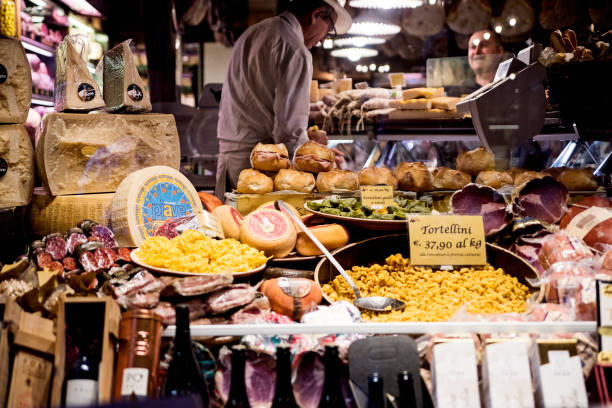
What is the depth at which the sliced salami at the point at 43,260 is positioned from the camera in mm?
1888

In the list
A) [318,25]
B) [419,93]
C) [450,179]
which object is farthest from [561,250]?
[318,25]

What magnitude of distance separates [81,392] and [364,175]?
1929 millimetres

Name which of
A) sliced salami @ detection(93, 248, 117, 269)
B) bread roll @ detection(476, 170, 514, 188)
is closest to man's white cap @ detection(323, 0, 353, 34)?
bread roll @ detection(476, 170, 514, 188)

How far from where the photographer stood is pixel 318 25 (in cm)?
397

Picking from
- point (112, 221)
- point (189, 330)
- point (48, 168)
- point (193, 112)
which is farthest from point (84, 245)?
point (193, 112)

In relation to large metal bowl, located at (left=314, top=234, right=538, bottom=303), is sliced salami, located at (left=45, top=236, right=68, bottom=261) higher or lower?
higher

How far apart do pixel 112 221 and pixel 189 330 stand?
1.09 metres

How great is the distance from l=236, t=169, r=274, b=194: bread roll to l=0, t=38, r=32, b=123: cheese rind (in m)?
1.04

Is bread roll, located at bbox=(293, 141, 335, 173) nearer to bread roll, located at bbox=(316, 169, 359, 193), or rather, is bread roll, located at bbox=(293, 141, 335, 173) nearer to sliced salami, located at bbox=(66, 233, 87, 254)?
bread roll, located at bbox=(316, 169, 359, 193)

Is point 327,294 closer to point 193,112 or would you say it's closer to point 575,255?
point 575,255

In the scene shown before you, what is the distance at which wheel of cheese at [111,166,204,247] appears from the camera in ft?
7.14

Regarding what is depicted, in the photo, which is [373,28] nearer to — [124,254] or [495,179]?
[495,179]

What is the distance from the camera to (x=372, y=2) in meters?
5.12

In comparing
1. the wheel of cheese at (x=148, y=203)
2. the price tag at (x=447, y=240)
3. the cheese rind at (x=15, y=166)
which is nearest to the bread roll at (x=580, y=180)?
the price tag at (x=447, y=240)
